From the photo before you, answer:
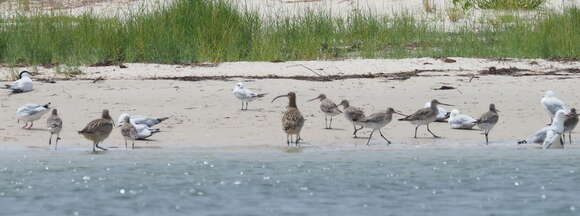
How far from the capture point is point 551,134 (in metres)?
12.6

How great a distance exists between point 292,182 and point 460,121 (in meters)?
3.25

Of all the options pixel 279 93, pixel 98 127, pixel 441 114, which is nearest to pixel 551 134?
pixel 441 114

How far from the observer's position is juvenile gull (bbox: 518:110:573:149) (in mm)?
12594

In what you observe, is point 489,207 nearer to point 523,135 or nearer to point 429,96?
point 523,135

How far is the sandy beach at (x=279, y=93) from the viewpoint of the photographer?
42.6 ft

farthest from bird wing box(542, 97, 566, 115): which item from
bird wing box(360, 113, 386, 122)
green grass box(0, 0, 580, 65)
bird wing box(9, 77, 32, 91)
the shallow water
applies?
bird wing box(9, 77, 32, 91)

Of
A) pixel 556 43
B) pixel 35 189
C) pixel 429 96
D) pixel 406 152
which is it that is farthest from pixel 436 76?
pixel 35 189

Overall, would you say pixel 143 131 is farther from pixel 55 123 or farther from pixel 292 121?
pixel 292 121

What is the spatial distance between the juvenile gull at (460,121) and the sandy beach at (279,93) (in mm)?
81

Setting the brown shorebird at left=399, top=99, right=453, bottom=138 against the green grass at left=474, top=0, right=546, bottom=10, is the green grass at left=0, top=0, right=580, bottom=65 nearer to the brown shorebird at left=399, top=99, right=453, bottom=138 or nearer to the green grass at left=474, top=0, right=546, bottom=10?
Result: the green grass at left=474, top=0, right=546, bottom=10

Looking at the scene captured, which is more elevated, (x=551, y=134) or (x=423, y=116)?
(x=423, y=116)

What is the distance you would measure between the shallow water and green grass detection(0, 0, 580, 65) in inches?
227

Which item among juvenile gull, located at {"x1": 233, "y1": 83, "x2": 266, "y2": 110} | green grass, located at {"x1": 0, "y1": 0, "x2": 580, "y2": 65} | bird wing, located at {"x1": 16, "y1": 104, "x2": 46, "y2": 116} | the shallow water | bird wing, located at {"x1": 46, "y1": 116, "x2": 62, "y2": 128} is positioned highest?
green grass, located at {"x1": 0, "y1": 0, "x2": 580, "y2": 65}

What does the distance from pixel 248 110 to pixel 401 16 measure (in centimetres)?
934
